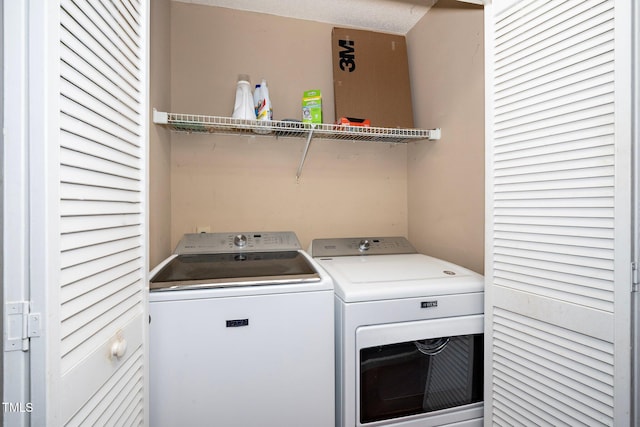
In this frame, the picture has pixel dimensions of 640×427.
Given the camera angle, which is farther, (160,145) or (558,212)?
(160,145)

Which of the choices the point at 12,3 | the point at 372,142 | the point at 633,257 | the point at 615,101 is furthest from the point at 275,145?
the point at 633,257

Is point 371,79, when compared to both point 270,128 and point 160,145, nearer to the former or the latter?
point 270,128

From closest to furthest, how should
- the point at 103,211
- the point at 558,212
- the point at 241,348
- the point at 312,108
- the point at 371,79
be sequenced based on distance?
1. the point at 103,211
2. the point at 558,212
3. the point at 241,348
4. the point at 312,108
5. the point at 371,79

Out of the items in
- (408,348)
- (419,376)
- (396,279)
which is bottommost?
(419,376)

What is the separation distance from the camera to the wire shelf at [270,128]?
1.79 metres

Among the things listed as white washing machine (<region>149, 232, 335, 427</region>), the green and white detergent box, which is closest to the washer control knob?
white washing machine (<region>149, 232, 335, 427</region>)

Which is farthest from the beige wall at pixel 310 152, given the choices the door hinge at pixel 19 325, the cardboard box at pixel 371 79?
the door hinge at pixel 19 325

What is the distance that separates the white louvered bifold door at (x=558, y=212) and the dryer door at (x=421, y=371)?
144 millimetres

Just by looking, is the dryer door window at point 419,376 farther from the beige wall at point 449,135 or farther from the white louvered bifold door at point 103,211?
the white louvered bifold door at point 103,211

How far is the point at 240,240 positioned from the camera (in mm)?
1906

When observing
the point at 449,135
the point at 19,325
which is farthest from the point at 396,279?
the point at 19,325

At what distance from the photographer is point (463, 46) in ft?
6.12

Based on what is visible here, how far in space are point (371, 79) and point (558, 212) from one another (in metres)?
1.65

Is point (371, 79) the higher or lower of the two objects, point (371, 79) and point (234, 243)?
the higher
